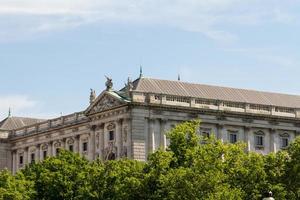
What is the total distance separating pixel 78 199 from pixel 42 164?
1076cm

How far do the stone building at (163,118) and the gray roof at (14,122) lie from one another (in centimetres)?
1944

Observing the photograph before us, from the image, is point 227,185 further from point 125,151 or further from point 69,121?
point 69,121

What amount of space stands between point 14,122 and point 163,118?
4869 centimetres

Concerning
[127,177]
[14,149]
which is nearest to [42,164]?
[127,177]

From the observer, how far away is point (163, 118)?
475 ft

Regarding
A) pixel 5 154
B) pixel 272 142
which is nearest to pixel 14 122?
pixel 5 154

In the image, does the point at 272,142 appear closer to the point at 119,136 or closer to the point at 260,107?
the point at 260,107

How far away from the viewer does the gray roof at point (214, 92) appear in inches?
5881

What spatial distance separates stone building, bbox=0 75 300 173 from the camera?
143375mm

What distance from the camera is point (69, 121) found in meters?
163

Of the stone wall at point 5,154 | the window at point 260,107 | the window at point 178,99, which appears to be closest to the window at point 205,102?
the window at point 178,99

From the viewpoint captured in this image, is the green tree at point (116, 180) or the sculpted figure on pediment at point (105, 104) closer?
the green tree at point (116, 180)

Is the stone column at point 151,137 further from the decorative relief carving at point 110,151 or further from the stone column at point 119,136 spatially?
the decorative relief carving at point 110,151

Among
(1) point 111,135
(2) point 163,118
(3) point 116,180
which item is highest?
(2) point 163,118
